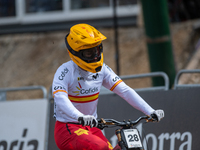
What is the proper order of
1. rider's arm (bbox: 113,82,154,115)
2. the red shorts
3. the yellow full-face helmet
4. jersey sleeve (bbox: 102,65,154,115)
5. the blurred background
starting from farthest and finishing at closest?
the blurred background → jersey sleeve (bbox: 102,65,154,115) → rider's arm (bbox: 113,82,154,115) → the yellow full-face helmet → the red shorts

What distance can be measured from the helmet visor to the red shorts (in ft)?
2.67

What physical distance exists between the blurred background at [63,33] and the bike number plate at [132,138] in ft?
39.2

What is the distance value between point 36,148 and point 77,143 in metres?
2.96

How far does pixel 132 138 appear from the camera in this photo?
3.45 m

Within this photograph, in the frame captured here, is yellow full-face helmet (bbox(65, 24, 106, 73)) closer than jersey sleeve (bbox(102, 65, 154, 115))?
Yes

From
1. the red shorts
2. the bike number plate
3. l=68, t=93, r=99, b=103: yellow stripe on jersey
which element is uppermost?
l=68, t=93, r=99, b=103: yellow stripe on jersey

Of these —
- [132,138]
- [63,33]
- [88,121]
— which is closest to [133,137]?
[132,138]

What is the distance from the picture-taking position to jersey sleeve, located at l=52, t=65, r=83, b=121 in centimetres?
378

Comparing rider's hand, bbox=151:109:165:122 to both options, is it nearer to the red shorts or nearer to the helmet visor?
the red shorts

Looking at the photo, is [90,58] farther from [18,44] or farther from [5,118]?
[18,44]

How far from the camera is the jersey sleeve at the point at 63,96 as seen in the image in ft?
12.4

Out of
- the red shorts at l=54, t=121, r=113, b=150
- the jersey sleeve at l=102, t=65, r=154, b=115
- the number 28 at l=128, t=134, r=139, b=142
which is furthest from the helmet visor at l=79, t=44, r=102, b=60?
the number 28 at l=128, t=134, r=139, b=142

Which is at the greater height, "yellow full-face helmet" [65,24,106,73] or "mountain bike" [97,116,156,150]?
"yellow full-face helmet" [65,24,106,73]

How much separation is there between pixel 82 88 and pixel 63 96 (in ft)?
1.16
